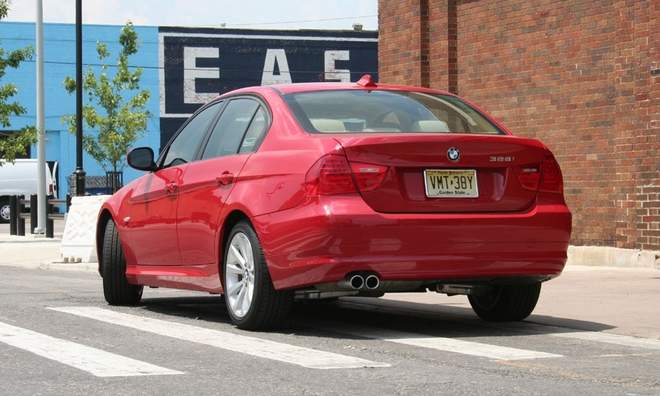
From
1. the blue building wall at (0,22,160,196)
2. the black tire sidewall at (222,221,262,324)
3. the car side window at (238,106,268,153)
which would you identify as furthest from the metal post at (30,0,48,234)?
the blue building wall at (0,22,160,196)

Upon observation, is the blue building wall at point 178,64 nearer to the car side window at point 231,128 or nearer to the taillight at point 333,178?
the car side window at point 231,128

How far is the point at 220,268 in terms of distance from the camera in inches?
359

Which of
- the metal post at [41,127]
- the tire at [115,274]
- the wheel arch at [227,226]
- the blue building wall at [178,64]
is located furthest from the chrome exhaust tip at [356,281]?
the blue building wall at [178,64]

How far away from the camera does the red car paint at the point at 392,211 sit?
8094 mm

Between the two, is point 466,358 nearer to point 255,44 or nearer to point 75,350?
point 75,350

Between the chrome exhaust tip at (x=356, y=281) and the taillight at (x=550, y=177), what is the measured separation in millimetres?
1398

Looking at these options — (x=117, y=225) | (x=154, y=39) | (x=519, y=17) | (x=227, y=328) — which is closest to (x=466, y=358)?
(x=227, y=328)

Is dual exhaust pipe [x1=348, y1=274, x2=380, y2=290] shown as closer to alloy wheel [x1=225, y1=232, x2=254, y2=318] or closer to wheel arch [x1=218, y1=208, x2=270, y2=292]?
alloy wheel [x1=225, y1=232, x2=254, y2=318]

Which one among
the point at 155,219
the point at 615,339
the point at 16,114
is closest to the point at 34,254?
the point at 16,114

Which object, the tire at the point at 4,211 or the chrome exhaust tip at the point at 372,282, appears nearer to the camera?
the chrome exhaust tip at the point at 372,282

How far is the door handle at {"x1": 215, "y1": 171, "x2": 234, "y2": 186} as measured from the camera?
29.3ft

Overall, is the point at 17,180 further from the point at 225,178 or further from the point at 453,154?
the point at 453,154

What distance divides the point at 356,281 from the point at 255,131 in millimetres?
1552

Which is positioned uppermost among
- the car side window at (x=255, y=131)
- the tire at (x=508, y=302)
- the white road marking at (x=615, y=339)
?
the car side window at (x=255, y=131)
